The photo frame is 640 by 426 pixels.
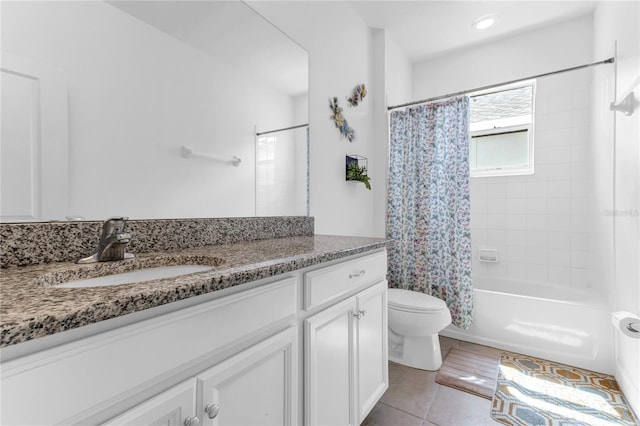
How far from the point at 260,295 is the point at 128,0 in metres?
1.07

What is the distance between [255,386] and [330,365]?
384 millimetres

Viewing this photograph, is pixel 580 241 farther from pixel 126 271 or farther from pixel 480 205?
pixel 126 271

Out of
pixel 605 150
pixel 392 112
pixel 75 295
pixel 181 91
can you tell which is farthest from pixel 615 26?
pixel 75 295

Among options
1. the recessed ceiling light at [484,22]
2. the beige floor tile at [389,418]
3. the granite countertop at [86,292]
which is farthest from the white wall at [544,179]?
the granite countertop at [86,292]

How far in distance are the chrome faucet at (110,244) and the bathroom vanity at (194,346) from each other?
64 mm

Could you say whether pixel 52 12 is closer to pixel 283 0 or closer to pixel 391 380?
pixel 283 0

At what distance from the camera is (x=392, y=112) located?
2559 mm

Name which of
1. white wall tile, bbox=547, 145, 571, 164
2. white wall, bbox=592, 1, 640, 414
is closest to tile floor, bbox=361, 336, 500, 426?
white wall, bbox=592, 1, 640, 414

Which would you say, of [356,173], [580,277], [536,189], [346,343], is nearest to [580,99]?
[536,189]

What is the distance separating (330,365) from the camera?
1042mm

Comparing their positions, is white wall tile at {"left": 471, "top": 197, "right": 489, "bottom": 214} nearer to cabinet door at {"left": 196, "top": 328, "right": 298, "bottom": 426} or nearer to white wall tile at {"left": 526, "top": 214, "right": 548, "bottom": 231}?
white wall tile at {"left": 526, "top": 214, "right": 548, "bottom": 231}

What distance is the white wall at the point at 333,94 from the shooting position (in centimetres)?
180

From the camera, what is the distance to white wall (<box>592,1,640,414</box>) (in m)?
1.50

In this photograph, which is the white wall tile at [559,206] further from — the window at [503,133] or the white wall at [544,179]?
the window at [503,133]
